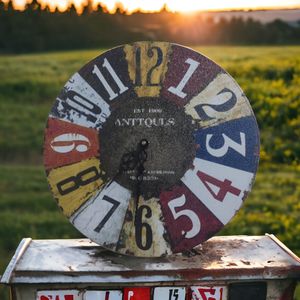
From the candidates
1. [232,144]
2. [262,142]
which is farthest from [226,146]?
[262,142]

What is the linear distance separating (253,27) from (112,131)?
14781mm

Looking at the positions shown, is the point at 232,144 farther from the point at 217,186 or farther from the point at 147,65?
the point at 147,65

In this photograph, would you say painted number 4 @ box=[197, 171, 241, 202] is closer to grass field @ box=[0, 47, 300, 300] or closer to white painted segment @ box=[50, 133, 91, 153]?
white painted segment @ box=[50, 133, 91, 153]

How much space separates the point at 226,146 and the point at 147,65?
455mm

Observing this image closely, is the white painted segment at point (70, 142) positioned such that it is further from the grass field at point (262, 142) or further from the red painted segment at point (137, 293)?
the grass field at point (262, 142)

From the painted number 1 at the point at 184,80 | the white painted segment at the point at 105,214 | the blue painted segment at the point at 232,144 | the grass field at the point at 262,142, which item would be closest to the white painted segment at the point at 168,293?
the white painted segment at the point at 105,214

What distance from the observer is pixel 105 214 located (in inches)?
103

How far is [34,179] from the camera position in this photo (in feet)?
23.7

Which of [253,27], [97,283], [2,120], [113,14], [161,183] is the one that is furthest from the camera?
[113,14]

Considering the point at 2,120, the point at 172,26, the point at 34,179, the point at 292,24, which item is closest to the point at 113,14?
the point at 172,26

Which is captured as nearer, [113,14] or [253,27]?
[253,27]

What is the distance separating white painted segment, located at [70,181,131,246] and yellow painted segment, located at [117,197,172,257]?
1.0 inches

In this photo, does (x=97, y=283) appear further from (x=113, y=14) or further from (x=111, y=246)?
(x=113, y=14)

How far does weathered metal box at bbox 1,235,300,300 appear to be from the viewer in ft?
7.97
